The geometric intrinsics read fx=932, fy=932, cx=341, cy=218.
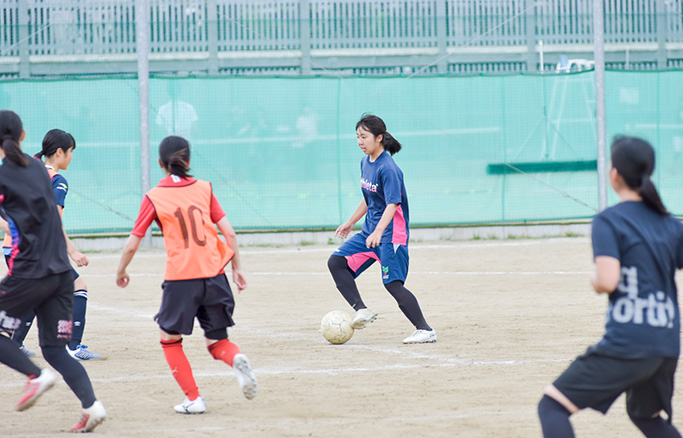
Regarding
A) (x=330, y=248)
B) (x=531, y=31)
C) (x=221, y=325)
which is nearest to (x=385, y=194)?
(x=221, y=325)

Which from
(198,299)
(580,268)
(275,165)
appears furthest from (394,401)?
(275,165)

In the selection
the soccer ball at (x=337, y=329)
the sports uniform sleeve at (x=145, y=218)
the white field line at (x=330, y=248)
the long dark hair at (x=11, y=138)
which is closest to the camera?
the long dark hair at (x=11, y=138)

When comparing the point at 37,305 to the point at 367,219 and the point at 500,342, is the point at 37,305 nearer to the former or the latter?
the point at 367,219

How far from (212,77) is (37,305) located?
443 inches

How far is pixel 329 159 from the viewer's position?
1594 cm

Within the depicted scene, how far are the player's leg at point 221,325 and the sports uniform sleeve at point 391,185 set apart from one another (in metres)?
2.31

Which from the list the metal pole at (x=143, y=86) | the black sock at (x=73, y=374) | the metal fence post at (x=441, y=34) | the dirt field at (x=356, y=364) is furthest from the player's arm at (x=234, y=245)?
the metal fence post at (x=441, y=34)

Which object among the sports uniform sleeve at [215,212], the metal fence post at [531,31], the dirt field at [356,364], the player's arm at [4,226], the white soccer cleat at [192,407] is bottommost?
the dirt field at [356,364]

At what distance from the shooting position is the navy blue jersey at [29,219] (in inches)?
185

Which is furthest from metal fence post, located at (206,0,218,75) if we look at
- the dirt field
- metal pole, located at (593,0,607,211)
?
metal pole, located at (593,0,607,211)

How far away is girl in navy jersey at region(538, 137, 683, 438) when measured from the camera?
3.40 m

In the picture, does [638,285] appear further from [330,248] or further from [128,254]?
[330,248]

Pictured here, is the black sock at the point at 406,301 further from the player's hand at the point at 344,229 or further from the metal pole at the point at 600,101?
the metal pole at the point at 600,101

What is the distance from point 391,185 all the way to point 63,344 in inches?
124
